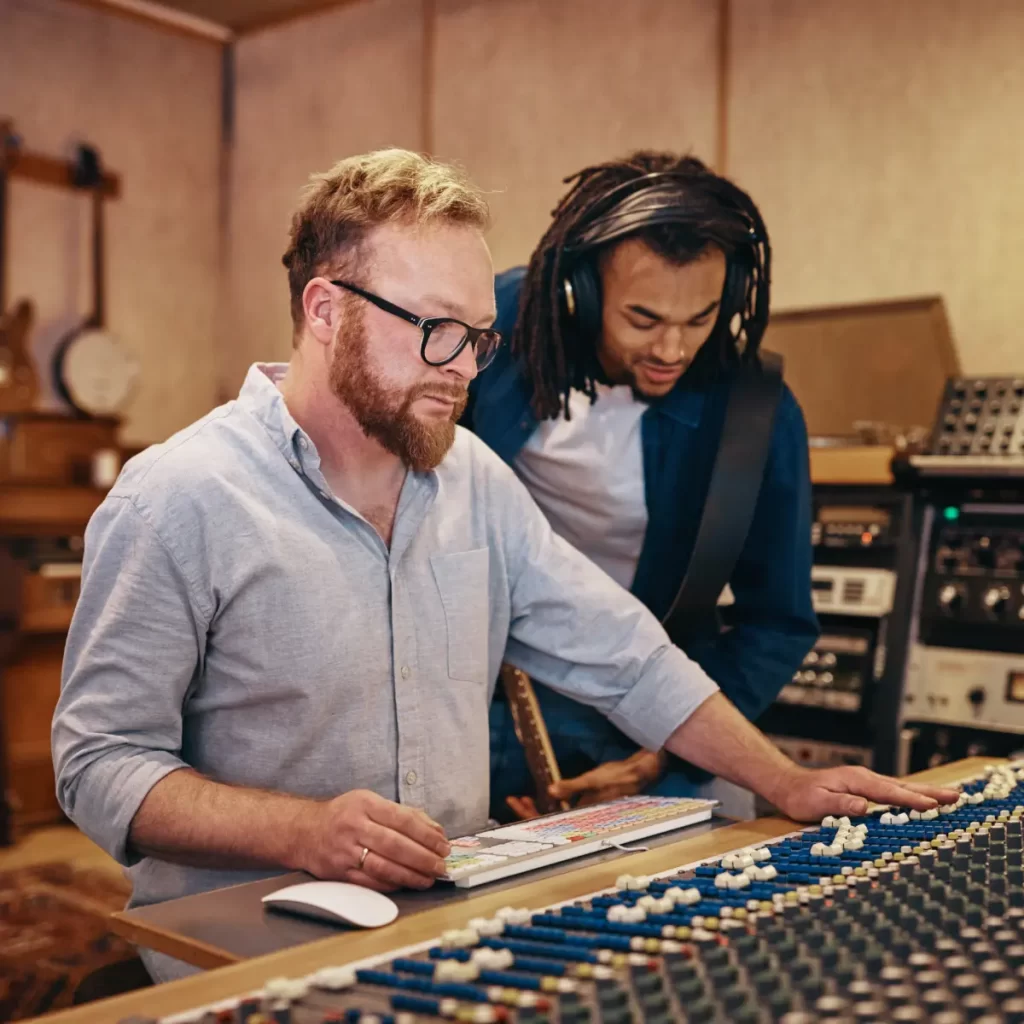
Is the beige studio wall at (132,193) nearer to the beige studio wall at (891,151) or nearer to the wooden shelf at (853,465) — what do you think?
the beige studio wall at (891,151)

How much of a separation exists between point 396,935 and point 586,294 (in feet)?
4.16

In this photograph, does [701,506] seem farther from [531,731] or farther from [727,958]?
[727,958]

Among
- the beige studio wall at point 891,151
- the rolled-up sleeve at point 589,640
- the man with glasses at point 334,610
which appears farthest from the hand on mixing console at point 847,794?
the beige studio wall at point 891,151

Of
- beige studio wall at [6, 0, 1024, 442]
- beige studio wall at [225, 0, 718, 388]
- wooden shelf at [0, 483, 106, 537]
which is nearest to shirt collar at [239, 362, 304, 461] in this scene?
beige studio wall at [6, 0, 1024, 442]

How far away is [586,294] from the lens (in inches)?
83.6

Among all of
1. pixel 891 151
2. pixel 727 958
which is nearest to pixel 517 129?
pixel 891 151

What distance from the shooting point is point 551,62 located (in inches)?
202

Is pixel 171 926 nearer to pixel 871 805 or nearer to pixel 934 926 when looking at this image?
pixel 934 926

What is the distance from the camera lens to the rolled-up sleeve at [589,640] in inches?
70.6

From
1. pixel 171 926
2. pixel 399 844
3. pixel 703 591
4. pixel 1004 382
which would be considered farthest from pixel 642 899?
pixel 1004 382

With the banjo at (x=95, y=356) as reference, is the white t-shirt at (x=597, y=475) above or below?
below

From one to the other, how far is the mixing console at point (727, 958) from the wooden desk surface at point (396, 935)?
31 mm

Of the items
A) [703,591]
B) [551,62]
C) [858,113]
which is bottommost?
[703,591]

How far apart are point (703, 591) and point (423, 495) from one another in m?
0.60
